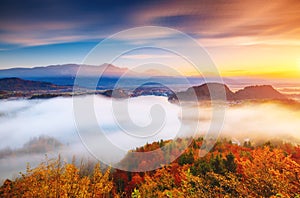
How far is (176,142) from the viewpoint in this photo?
72.5m

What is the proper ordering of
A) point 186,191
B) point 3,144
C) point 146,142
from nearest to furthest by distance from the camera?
point 186,191 → point 146,142 → point 3,144

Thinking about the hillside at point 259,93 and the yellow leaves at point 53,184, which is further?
the hillside at point 259,93

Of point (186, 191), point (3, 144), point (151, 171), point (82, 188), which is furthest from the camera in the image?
point (3, 144)

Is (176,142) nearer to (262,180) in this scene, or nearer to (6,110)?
(262,180)

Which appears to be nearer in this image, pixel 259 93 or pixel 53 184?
pixel 53 184

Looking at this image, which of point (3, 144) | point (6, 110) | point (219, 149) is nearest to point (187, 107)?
point (219, 149)

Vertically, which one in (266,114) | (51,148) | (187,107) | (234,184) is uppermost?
(234,184)

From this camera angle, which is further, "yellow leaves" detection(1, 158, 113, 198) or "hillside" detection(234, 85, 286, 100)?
"hillside" detection(234, 85, 286, 100)

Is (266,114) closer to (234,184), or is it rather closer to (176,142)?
(176,142)

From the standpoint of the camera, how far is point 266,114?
181 metres

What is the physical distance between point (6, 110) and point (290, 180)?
202 m

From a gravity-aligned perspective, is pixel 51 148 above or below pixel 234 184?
below

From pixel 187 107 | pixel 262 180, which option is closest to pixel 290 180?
pixel 262 180

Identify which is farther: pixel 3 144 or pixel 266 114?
pixel 266 114
